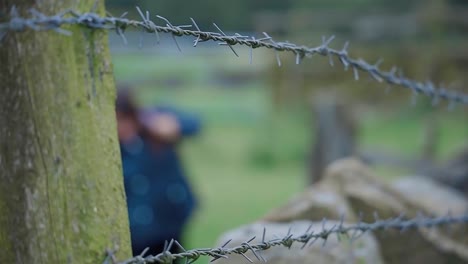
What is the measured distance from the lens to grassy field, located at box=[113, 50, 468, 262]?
22.6 feet

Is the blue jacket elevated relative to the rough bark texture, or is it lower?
lower

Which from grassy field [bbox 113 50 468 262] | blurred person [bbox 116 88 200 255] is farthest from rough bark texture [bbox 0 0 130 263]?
grassy field [bbox 113 50 468 262]

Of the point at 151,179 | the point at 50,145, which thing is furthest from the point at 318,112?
the point at 50,145

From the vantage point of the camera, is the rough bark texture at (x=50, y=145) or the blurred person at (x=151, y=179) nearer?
the rough bark texture at (x=50, y=145)

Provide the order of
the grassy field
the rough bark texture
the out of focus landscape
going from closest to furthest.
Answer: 1. the rough bark texture
2. the out of focus landscape
3. the grassy field

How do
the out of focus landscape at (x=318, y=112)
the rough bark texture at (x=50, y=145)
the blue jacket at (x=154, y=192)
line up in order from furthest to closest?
the out of focus landscape at (x=318, y=112)
the blue jacket at (x=154, y=192)
the rough bark texture at (x=50, y=145)

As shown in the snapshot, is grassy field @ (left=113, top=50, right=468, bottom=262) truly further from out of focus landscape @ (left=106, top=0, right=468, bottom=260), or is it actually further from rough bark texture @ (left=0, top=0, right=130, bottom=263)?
rough bark texture @ (left=0, top=0, right=130, bottom=263)

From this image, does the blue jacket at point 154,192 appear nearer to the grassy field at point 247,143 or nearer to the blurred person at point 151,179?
the blurred person at point 151,179

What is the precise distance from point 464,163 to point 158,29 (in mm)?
3103

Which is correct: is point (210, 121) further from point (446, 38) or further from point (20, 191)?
point (20, 191)

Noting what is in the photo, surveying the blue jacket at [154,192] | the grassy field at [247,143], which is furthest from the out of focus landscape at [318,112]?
the blue jacket at [154,192]

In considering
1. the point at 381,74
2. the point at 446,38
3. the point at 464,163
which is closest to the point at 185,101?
the point at 446,38

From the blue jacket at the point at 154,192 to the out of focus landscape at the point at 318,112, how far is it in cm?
102

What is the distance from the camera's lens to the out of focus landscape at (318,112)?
5.73 metres
